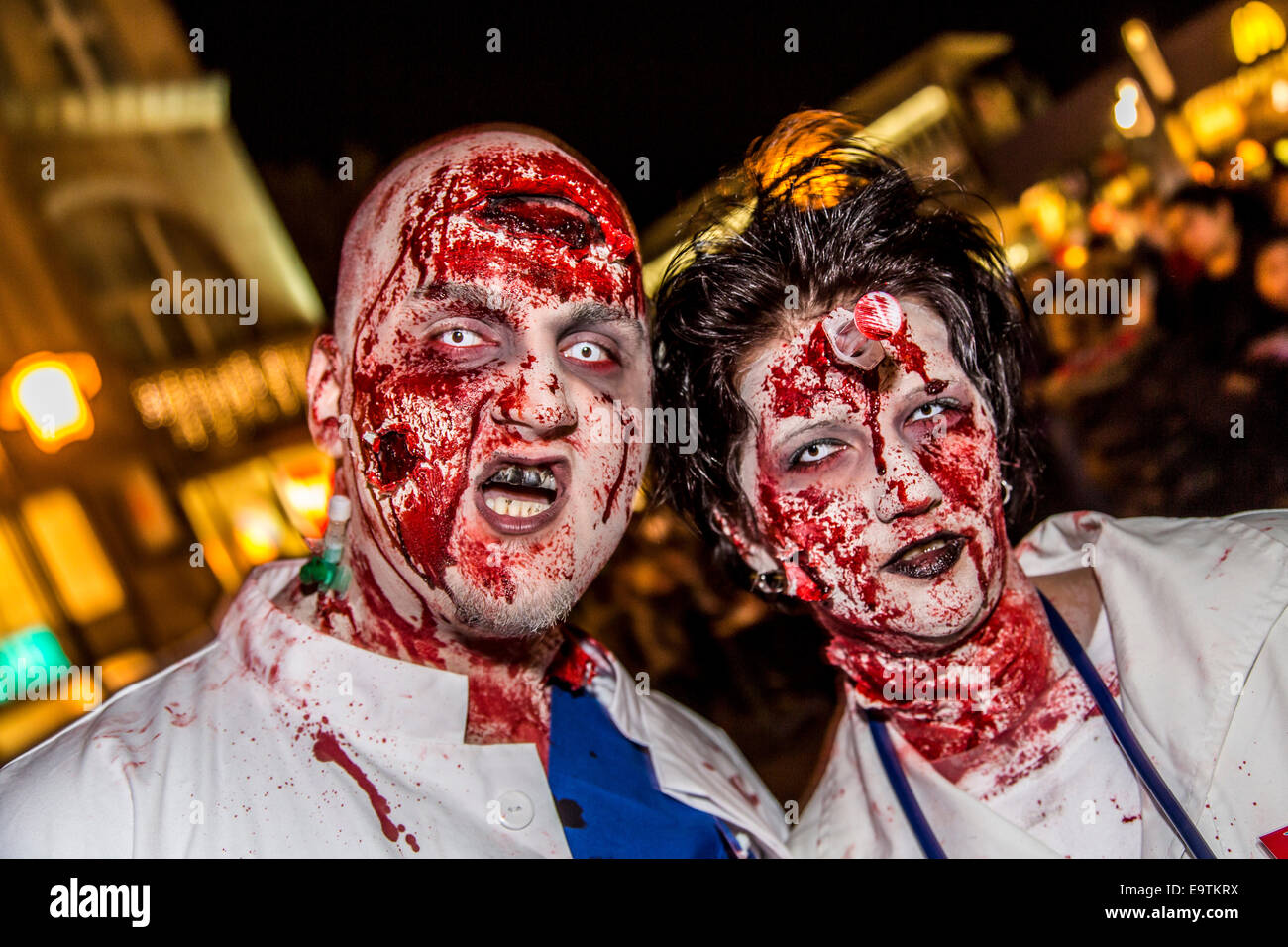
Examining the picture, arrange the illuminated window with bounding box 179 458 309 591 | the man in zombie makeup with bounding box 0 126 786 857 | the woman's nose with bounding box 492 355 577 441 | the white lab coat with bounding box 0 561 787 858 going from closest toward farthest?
1. the white lab coat with bounding box 0 561 787 858
2. the man in zombie makeup with bounding box 0 126 786 857
3. the woman's nose with bounding box 492 355 577 441
4. the illuminated window with bounding box 179 458 309 591

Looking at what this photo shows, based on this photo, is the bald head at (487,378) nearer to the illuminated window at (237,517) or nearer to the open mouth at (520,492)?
the open mouth at (520,492)

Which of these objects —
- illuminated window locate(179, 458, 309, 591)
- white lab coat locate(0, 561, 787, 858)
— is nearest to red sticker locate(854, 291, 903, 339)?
white lab coat locate(0, 561, 787, 858)

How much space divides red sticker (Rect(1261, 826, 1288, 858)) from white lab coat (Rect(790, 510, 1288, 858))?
0.01m

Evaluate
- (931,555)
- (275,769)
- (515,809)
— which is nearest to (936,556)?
(931,555)

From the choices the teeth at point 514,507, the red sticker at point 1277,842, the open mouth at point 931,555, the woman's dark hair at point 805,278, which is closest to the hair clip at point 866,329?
the woman's dark hair at point 805,278

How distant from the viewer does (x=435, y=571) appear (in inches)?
67.4

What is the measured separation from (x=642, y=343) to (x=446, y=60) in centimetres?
188

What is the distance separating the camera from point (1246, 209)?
385cm

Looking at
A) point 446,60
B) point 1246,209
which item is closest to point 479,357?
point 446,60

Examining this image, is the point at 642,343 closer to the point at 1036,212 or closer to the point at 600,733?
the point at 600,733

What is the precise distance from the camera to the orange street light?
6.73 metres

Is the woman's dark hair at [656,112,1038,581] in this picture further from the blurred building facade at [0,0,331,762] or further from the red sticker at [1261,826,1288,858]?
the blurred building facade at [0,0,331,762]

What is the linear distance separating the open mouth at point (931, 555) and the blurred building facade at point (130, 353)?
5634mm

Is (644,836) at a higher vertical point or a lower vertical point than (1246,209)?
lower
